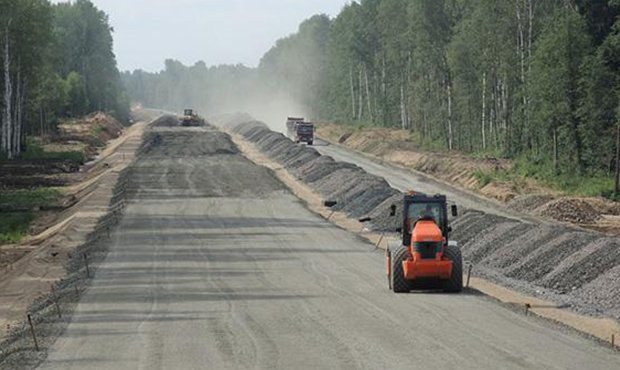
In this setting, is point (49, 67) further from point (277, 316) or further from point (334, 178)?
point (277, 316)

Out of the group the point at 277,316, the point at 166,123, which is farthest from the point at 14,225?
the point at 166,123

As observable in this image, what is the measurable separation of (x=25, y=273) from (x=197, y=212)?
16.4 meters

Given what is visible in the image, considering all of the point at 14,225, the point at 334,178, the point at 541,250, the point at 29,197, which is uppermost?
the point at 541,250

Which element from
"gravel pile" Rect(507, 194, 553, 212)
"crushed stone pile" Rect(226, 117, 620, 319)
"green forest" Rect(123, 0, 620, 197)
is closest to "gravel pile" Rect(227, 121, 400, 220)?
"crushed stone pile" Rect(226, 117, 620, 319)

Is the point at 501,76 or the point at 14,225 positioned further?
the point at 501,76

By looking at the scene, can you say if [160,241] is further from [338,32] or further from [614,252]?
[338,32]

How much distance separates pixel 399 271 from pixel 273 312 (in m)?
4.15

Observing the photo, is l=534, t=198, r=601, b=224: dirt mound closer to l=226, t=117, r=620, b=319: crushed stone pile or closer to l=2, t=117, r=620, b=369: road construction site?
l=226, t=117, r=620, b=319: crushed stone pile

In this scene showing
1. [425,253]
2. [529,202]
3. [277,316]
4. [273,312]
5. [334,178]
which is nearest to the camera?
[277,316]

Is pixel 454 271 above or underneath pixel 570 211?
above

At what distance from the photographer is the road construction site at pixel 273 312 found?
717 inches

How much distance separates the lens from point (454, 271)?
25.5 meters

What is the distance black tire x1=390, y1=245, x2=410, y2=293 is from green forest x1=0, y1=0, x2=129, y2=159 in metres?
52.7

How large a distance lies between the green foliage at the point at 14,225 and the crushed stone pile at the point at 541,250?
16.4m
